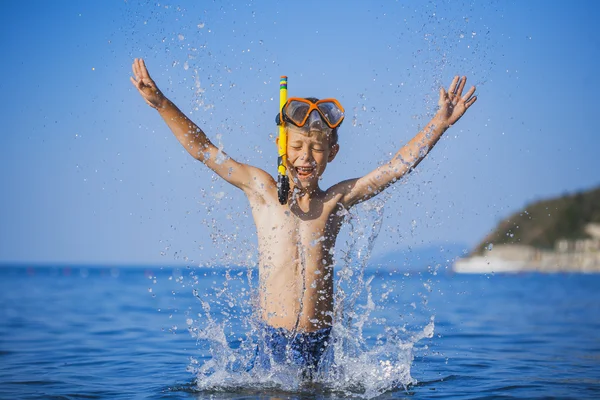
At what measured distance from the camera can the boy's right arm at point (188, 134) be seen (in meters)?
4.98

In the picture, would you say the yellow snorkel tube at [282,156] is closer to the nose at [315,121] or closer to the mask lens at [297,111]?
the mask lens at [297,111]

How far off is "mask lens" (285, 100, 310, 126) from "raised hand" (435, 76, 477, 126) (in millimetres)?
957

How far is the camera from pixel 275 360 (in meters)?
5.14

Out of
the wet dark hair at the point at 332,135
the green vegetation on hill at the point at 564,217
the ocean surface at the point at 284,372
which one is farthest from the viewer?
the green vegetation on hill at the point at 564,217

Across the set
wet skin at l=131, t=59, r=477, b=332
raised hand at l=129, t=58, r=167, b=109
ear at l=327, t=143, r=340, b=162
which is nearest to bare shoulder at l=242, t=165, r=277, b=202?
wet skin at l=131, t=59, r=477, b=332

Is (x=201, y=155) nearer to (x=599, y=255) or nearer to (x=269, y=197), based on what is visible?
(x=269, y=197)

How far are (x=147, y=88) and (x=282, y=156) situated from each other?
1066 millimetres

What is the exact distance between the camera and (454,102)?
513 cm

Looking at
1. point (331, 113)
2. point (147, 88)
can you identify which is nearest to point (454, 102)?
point (331, 113)

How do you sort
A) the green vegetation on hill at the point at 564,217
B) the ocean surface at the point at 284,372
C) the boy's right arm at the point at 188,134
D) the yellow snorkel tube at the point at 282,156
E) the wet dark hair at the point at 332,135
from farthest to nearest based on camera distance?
the green vegetation on hill at the point at 564,217, the wet dark hair at the point at 332,135, the ocean surface at the point at 284,372, the boy's right arm at the point at 188,134, the yellow snorkel tube at the point at 282,156

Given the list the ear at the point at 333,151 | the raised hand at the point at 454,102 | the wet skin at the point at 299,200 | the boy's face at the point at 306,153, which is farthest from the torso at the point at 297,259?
the raised hand at the point at 454,102

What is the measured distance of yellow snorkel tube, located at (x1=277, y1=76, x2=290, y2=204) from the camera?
15.9 ft

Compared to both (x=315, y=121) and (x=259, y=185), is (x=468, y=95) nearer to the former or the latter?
(x=315, y=121)

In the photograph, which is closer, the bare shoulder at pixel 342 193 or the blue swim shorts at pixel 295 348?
the blue swim shorts at pixel 295 348
